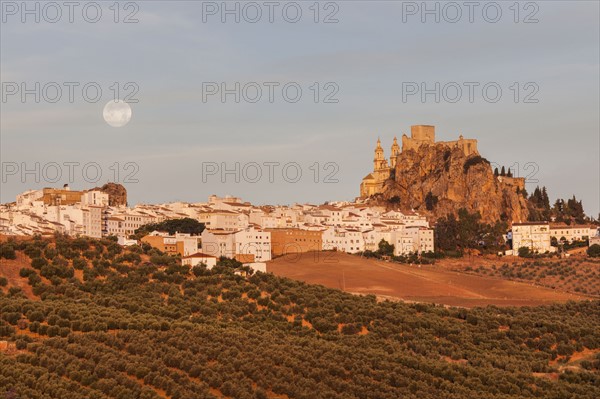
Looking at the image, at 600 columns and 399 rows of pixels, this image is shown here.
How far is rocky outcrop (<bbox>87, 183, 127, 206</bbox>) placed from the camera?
125575 millimetres

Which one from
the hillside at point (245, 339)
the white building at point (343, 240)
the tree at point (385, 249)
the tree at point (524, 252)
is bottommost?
the hillside at point (245, 339)

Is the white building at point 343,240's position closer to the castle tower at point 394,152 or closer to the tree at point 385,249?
the tree at point 385,249

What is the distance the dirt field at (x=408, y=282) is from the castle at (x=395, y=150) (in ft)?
153

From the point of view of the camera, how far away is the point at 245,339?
41.0 meters

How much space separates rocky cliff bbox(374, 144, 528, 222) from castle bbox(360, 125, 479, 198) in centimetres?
353

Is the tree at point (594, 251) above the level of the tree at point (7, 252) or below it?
below

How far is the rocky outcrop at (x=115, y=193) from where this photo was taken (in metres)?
→ 126

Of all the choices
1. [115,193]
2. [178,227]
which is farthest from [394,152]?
[178,227]

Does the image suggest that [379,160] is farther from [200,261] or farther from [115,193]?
[200,261]

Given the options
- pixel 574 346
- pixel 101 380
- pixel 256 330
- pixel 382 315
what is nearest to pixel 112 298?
pixel 256 330

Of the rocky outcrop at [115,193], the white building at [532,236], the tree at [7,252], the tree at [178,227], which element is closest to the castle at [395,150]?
the white building at [532,236]

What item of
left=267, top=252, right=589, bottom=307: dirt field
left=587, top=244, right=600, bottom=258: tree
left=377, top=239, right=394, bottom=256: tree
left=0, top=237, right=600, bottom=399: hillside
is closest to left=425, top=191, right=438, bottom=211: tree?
left=377, top=239, right=394, bottom=256: tree

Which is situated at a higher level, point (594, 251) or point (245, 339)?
point (594, 251)

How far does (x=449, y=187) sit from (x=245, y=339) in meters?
84.8
